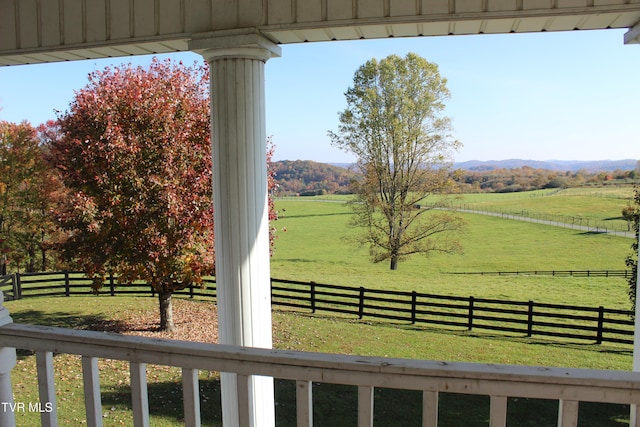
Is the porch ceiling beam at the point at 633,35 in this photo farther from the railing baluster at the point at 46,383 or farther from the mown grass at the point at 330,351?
the mown grass at the point at 330,351

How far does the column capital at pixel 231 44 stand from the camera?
202 centimetres

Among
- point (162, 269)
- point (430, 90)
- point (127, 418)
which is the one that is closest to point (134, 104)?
point (162, 269)

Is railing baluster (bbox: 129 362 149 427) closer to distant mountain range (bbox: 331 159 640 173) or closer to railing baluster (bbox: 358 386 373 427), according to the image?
railing baluster (bbox: 358 386 373 427)

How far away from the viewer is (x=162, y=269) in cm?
689

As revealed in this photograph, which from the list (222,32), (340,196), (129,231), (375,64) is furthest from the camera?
(340,196)

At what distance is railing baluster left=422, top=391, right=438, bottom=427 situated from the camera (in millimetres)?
993

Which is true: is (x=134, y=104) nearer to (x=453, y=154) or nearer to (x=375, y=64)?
(x=375, y=64)

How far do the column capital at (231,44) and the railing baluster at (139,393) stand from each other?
1.42 metres

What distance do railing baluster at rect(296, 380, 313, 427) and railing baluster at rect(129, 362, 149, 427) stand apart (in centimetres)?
42

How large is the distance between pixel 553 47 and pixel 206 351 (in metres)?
15.9

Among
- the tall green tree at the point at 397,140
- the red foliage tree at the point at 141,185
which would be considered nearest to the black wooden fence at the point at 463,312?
the tall green tree at the point at 397,140

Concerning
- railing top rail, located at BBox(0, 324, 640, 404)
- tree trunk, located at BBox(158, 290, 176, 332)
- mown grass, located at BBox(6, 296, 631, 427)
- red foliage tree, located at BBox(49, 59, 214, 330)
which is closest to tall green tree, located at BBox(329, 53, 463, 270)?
mown grass, located at BBox(6, 296, 631, 427)

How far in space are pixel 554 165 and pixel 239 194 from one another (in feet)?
41.3

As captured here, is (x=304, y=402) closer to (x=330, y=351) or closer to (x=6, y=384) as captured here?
(x=6, y=384)
